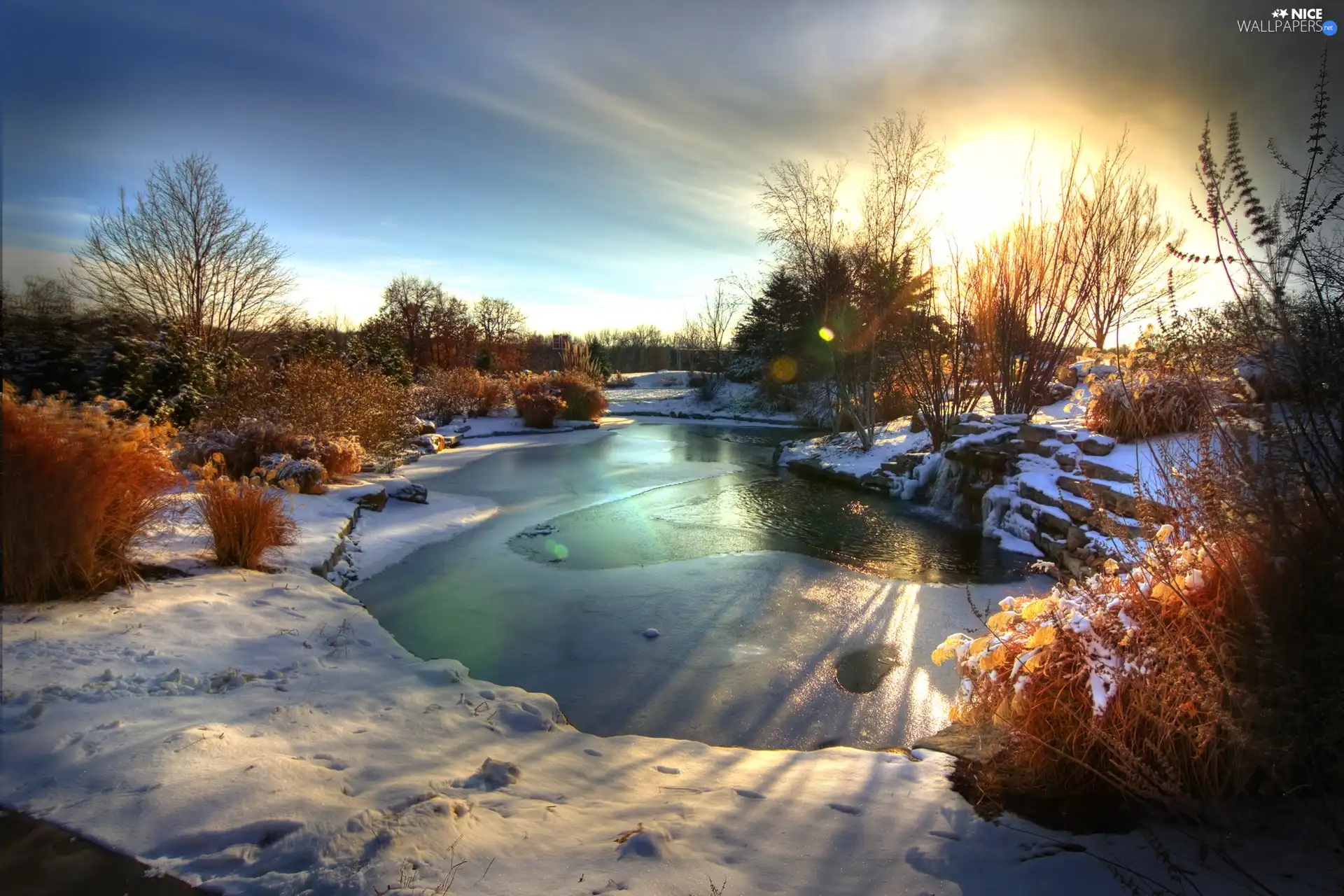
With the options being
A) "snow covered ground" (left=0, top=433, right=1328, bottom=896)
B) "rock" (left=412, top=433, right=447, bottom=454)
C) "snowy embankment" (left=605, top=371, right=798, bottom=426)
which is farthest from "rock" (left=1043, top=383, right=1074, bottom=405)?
"rock" (left=412, top=433, right=447, bottom=454)

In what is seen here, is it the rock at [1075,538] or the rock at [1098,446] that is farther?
the rock at [1098,446]

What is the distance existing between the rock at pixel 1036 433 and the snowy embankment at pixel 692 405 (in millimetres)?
13510

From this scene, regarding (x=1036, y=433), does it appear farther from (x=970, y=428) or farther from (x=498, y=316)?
(x=498, y=316)

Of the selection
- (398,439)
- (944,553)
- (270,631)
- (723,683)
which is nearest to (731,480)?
(944,553)

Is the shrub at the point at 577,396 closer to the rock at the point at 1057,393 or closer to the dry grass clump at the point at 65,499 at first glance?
the rock at the point at 1057,393

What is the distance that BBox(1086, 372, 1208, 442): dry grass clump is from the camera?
613cm

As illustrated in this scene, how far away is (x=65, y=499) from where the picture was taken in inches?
134

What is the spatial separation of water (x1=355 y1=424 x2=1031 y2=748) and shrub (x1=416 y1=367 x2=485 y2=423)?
29.4ft

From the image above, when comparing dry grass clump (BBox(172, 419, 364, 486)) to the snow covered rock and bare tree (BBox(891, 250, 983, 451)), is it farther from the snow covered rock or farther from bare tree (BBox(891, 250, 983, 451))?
bare tree (BBox(891, 250, 983, 451))

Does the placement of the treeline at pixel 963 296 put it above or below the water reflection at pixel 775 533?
above

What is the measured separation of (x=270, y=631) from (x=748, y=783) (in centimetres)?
288

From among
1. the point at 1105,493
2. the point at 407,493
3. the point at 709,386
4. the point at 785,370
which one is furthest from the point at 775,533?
the point at 709,386

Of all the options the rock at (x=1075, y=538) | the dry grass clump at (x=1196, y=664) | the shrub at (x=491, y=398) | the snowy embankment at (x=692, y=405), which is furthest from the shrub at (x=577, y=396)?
the dry grass clump at (x=1196, y=664)

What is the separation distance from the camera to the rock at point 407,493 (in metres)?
8.00
